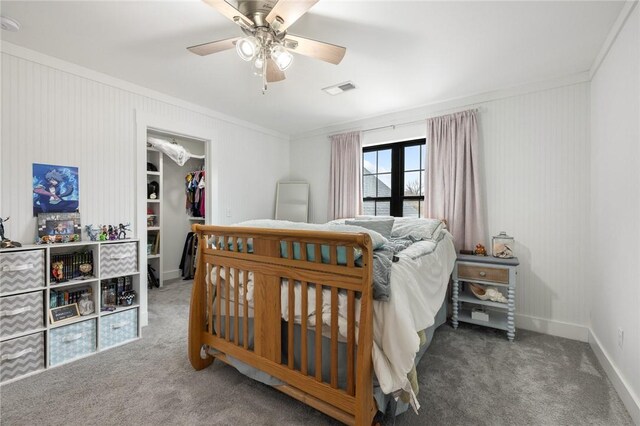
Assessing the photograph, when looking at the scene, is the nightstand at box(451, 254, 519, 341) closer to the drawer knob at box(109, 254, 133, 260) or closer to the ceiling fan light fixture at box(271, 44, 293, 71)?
the ceiling fan light fixture at box(271, 44, 293, 71)

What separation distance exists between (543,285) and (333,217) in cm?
246

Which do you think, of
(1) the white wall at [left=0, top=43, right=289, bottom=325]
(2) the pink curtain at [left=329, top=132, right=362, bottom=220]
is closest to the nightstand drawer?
(2) the pink curtain at [left=329, top=132, right=362, bottom=220]

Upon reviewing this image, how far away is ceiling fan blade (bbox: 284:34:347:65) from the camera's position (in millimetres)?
1701

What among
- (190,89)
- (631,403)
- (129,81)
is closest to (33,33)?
(129,81)

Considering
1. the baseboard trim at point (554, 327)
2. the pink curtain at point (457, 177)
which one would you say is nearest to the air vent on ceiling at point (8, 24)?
the pink curtain at point (457, 177)

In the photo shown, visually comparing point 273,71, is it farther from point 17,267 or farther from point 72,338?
point 72,338

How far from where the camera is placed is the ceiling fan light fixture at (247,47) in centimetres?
165

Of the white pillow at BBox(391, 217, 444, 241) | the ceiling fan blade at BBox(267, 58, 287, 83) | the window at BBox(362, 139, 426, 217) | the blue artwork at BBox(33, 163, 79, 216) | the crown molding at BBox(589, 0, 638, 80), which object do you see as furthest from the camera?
the window at BBox(362, 139, 426, 217)

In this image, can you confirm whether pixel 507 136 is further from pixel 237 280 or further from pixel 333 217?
pixel 237 280

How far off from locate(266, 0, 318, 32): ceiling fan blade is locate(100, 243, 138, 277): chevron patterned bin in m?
2.20

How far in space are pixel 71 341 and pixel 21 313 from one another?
1.30ft

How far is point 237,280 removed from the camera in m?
1.77

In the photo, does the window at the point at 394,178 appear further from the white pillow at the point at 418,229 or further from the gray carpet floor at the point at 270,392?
the gray carpet floor at the point at 270,392

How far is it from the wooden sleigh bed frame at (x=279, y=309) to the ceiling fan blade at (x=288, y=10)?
1167 mm
